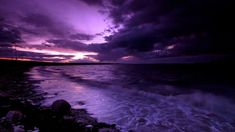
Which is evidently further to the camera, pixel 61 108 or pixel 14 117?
pixel 61 108

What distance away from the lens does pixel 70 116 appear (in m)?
9.02

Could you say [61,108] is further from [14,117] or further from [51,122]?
[14,117]

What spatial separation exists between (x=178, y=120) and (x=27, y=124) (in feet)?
27.6

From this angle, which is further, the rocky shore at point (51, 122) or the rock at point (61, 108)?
the rock at point (61, 108)

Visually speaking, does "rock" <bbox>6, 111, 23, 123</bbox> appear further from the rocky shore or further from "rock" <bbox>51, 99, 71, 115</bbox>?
"rock" <bbox>51, 99, 71, 115</bbox>

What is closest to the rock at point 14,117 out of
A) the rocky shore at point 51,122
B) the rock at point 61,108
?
the rocky shore at point 51,122

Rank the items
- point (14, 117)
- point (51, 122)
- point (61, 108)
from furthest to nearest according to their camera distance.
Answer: point (61, 108)
point (51, 122)
point (14, 117)

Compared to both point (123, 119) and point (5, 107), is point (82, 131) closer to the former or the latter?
point (123, 119)

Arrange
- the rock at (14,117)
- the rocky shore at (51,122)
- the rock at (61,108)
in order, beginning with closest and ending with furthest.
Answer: the rocky shore at (51,122) < the rock at (14,117) < the rock at (61,108)

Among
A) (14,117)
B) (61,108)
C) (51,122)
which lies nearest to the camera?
(14,117)

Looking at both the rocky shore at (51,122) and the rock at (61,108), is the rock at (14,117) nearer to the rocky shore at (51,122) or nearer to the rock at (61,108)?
the rocky shore at (51,122)

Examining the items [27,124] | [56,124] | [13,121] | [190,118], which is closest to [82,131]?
Answer: [56,124]

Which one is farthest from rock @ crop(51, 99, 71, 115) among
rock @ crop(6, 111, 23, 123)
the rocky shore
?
rock @ crop(6, 111, 23, 123)

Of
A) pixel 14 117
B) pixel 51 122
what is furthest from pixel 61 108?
pixel 14 117
